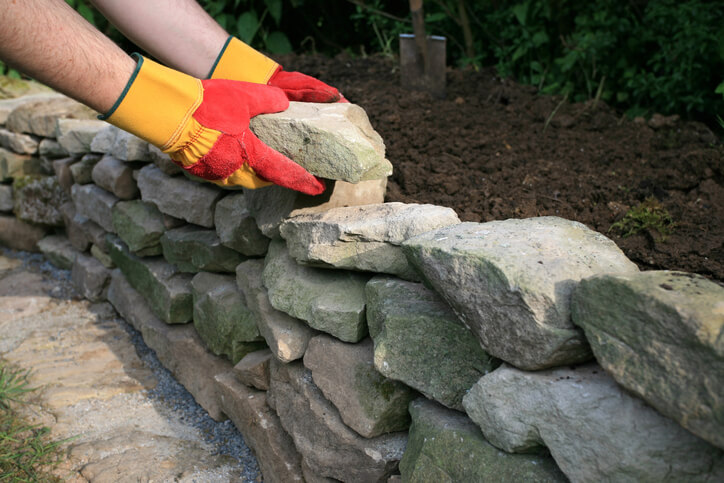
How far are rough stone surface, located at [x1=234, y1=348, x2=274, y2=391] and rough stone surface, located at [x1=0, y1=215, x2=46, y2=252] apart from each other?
288 cm

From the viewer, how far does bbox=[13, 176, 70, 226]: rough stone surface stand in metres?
4.32

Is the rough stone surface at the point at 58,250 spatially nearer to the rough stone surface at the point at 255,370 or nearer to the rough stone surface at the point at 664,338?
the rough stone surface at the point at 255,370

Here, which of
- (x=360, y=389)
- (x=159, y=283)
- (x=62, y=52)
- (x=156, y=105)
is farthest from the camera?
(x=159, y=283)

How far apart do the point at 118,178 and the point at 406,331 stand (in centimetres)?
225

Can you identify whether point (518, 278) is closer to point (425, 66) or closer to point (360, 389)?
point (360, 389)

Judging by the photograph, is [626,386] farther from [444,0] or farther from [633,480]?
[444,0]

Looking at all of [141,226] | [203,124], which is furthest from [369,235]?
[141,226]

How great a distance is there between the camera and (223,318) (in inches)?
98.8

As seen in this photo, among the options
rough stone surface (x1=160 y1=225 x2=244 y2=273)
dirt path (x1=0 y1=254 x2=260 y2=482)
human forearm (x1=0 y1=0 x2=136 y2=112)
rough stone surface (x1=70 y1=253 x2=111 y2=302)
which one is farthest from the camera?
rough stone surface (x1=70 y1=253 x2=111 y2=302)

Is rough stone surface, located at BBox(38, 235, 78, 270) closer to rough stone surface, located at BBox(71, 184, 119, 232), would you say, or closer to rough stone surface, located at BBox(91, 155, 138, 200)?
rough stone surface, located at BBox(71, 184, 119, 232)

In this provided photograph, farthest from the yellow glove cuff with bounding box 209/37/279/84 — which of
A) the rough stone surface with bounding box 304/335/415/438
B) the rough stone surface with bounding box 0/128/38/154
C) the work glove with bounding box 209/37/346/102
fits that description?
the rough stone surface with bounding box 0/128/38/154

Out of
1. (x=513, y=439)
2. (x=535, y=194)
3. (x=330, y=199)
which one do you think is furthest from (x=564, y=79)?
(x=513, y=439)

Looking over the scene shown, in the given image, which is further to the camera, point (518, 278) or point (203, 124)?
point (203, 124)

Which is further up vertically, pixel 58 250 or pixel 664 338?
pixel 664 338
